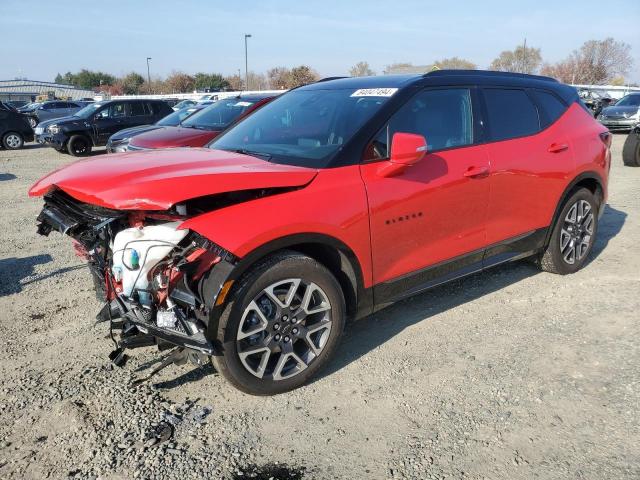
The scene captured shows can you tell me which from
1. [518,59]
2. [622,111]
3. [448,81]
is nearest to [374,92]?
[448,81]

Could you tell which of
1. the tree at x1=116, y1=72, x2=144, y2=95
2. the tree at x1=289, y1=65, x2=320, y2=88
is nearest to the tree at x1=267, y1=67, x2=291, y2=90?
the tree at x1=289, y1=65, x2=320, y2=88

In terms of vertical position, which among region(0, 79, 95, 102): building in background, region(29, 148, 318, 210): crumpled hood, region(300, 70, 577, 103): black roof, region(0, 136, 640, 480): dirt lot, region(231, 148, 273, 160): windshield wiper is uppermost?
region(0, 79, 95, 102): building in background

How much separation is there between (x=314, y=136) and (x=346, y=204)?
714 mm

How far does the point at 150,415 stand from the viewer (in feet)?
9.50

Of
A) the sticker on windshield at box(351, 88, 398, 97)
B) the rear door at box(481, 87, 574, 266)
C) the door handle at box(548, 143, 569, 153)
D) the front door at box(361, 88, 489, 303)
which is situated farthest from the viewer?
the door handle at box(548, 143, 569, 153)

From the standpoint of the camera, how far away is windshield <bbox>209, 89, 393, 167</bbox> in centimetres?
338

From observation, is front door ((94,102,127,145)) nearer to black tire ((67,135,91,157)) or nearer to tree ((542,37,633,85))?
black tire ((67,135,91,157))

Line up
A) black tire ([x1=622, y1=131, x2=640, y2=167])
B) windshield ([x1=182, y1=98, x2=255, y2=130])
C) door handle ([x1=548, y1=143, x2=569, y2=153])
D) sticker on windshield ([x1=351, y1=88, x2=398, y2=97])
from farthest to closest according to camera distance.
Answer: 1. black tire ([x1=622, y1=131, x2=640, y2=167])
2. windshield ([x1=182, y1=98, x2=255, y2=130])
3. door handle ([x1=548, y1=143, x2=569, y2=153])
4. sticker on windshield ([x1=351, y1=88, x2=398, y2=97])

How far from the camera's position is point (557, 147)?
450 cm

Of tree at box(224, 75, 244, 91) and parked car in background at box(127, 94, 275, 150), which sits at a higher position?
tree at box(224, 75, 244, 91)

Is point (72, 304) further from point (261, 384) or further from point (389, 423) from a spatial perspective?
point (389, 423)

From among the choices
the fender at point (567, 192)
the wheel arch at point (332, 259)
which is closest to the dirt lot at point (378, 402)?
the wheel arch at point (332, 259)

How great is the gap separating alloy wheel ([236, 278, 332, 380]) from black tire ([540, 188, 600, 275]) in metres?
2.66

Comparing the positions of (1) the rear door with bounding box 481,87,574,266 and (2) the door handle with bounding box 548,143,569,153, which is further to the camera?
(2) the door handle with bounding box 548,143,569,153
